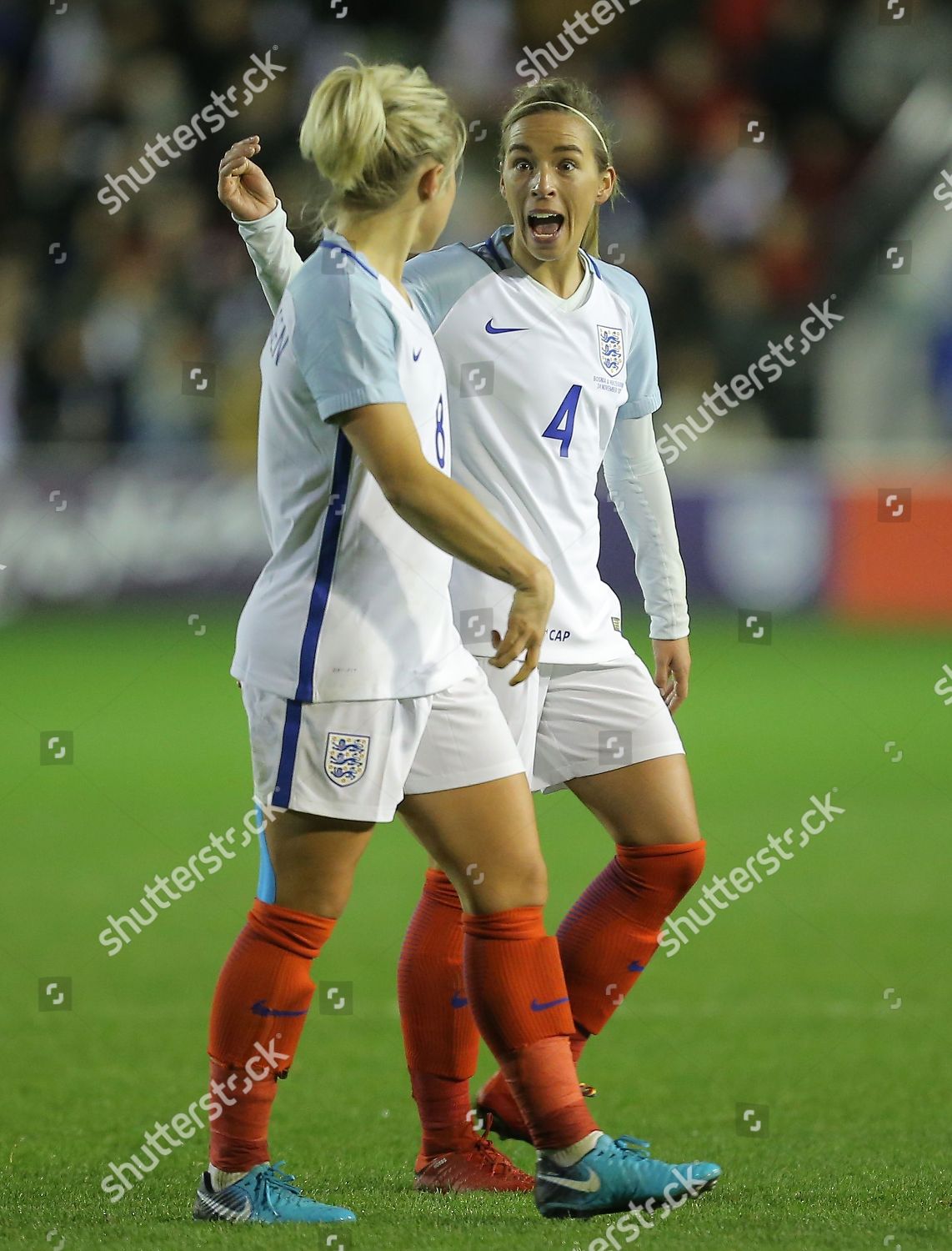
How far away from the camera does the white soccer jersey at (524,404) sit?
Result: 11.7 ft

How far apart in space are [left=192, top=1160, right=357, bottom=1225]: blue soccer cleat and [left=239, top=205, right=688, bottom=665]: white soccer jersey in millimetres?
1081

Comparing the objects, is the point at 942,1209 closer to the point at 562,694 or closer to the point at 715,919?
the point at 562,694

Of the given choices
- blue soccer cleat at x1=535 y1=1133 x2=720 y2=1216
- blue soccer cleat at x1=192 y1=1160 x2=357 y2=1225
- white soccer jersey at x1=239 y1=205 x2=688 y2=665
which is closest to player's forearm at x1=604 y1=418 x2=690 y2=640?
white soccer jersey at x1=239 y1=205 x2=688 y2=665

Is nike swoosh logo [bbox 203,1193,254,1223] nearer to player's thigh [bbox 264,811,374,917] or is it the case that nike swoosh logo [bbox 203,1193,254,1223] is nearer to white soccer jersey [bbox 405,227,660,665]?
player's thigh [bbox 264,811,374,917]

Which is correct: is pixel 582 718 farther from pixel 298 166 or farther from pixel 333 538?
pixel 298 166

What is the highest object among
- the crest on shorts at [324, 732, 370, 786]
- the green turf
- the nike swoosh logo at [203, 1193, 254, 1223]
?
the crest on shorts at [324, 732, 370, 786]

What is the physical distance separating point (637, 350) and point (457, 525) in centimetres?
113

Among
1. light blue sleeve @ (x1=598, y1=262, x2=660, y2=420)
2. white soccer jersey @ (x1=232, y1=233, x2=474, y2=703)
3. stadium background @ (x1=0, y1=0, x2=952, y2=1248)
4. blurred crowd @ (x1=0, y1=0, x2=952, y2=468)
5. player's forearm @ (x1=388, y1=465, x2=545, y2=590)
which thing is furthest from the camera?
blurred crowd @ (x1=0, y1=0, x2=952, y2=468)

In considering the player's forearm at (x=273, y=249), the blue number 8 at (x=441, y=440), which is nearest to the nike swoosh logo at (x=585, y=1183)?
the blue number 8 at (x=441, y=440)

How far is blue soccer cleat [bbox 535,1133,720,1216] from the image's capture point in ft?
10.0

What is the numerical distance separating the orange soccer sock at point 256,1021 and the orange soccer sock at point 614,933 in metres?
0.70

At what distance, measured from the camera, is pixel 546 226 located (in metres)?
3.62

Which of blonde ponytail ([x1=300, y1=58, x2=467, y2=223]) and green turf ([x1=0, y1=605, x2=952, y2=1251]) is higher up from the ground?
blonde ponytail ([x1=300, y1=58, x2=467, y2=223])

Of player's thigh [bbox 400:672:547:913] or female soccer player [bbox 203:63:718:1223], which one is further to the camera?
player's thigh [bbox 400:672:547:913]
